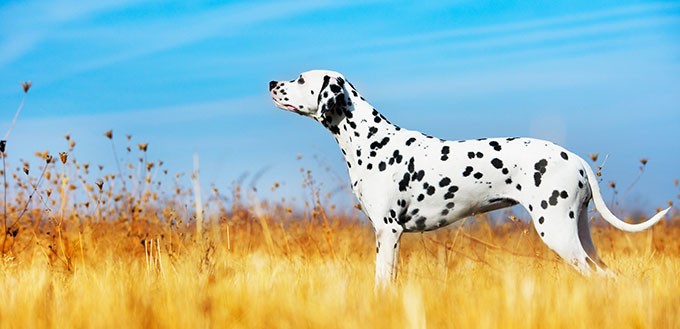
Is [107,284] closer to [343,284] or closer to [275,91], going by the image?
[343,284]

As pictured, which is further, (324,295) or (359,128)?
(359,128)

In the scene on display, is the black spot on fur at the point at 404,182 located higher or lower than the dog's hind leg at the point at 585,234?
higher

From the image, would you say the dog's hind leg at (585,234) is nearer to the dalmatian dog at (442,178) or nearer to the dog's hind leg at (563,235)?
the dalmatian dog at (442,178)

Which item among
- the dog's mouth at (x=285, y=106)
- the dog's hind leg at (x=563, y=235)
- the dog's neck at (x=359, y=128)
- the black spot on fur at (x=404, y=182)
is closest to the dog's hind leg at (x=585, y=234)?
the dog's hind leg at (x=563, y=235)

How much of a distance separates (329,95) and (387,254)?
1402mm

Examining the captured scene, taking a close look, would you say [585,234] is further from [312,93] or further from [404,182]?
[312,93]

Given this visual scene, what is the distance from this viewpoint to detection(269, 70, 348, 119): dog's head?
548 cm

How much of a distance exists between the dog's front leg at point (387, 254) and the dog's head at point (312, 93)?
3.75 feet

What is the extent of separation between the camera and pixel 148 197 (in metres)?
7.60

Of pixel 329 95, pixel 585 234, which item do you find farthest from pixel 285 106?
pixel 585 234

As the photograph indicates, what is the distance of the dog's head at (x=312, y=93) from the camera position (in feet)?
18.0

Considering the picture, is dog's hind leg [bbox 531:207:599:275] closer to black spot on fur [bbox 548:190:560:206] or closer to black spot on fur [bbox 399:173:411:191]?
black spot on fur [bbox 548:190:560:206]

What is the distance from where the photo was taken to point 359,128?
564 centimetres

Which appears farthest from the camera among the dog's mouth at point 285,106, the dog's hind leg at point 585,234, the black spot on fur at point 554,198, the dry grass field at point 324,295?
the dog's mouth at point 285,106
